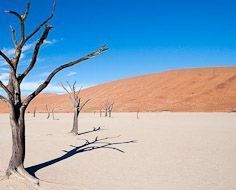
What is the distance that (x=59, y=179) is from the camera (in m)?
8.05

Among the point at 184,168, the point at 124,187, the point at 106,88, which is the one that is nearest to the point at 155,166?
the point at 184,168

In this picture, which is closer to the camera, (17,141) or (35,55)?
(17,141)

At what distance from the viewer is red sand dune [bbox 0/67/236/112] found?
74688 millimetres

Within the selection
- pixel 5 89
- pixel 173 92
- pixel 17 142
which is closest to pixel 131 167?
pixel 17 142

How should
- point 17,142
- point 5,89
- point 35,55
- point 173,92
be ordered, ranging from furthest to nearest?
point 173,92 < point 35,55 < point 17,142 < point 5,89

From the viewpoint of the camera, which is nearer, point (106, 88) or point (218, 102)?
point (218, 102)

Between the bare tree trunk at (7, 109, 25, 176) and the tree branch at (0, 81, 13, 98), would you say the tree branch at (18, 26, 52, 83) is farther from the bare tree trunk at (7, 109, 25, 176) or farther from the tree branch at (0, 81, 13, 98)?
the bare tree trunk at (7, 109, 25, 176)

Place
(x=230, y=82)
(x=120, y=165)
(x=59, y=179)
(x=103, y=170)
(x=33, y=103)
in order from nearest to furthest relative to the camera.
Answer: (x=59, y=179) < (x=103, y=170) < (x=120, y=165) < (x=230, y=82) < (x=33, y=103)

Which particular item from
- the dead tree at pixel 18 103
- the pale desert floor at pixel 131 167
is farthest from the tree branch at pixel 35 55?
the pale desert floor at pixel 131 167

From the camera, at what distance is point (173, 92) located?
90.9 m

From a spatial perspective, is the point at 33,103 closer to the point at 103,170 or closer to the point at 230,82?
the point at 230,82

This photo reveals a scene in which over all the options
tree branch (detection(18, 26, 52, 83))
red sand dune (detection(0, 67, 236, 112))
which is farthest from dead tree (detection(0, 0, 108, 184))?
red sand dune (detection(0, 67, 236, 112))

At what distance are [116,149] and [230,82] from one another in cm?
8367

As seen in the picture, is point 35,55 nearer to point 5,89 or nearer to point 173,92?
point 5,89
